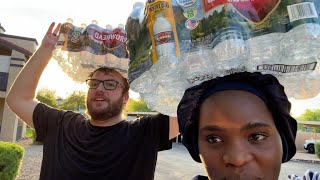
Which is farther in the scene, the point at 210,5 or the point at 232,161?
the point at 210,5

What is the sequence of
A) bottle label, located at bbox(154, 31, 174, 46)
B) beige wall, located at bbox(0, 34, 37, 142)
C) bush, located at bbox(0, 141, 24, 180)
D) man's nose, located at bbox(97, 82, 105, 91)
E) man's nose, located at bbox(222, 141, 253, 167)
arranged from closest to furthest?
man's nose, located at bbox(222, 141, 253, 167)
bottle label, located at bbox(154, 31, 174, 46)
man's nose, located at bbox(97, 82, 105, 91)
bush, located at bbox(0, 141, 24, 180)
beige wall, located at bbox(0, 34, 37, 142)

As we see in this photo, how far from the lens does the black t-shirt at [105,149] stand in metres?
2.37

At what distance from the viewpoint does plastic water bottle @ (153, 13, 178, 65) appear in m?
1.42

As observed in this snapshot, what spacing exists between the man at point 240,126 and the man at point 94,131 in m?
1.06

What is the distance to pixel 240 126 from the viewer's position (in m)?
1.24

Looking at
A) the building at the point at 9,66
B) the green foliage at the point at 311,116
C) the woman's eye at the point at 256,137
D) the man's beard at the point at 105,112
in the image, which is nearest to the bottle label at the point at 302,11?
the woman's eye at the point at 256,137

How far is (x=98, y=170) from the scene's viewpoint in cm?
234

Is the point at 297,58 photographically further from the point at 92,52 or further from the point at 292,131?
the point at 92,52

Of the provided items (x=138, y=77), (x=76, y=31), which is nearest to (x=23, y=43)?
(x=76, y=31)

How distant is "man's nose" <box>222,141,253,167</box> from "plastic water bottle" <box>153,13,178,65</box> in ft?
1.52

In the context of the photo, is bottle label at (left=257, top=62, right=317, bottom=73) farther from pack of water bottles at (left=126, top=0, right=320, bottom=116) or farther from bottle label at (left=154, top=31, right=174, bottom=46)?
bottle label at (left=154, top=31, right=174, bottom=46)

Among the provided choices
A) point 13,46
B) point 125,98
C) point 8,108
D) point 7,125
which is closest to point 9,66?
point 13,46

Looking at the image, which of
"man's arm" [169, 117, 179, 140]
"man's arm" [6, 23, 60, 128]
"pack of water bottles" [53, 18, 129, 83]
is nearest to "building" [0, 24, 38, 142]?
"man's arm" [6, 23, 60, 128]

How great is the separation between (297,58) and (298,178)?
2.46 feet
